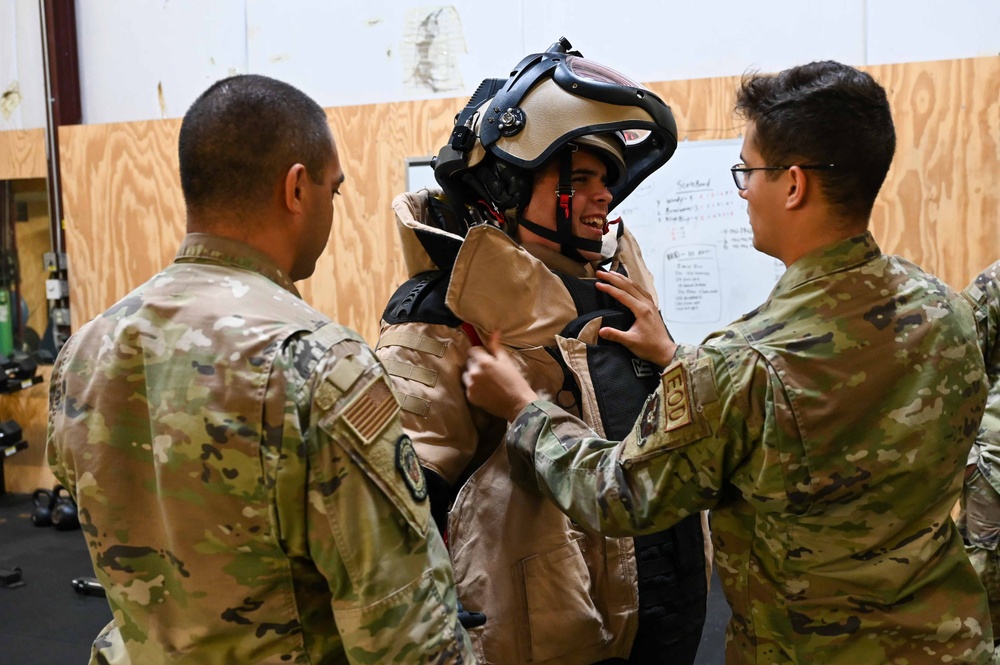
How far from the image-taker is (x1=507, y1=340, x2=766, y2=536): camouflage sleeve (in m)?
1.23

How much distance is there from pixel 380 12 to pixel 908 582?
3.90 meters

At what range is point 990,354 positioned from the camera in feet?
6.38

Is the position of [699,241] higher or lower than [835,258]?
lower

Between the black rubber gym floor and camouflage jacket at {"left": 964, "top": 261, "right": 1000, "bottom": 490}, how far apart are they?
1.24 meters

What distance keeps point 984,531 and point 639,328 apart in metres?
1.04

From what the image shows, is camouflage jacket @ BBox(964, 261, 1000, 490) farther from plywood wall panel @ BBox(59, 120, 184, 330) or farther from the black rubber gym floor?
plywood wall panel @ BBox(59, 120, 184, 330)

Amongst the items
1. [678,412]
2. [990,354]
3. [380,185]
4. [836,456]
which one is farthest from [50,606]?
[990,354]

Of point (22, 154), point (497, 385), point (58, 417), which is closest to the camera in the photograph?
point (58, 417)

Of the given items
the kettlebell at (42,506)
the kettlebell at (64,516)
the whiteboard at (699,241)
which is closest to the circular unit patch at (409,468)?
the whiteboard at (699,241)

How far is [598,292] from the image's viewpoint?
1.68 metres

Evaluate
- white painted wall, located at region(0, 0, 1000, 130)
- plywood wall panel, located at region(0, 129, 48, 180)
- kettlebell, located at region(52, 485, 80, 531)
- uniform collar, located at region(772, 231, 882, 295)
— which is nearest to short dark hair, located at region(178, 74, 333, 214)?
uniform collar, located at region(772, 231, 882, 295)

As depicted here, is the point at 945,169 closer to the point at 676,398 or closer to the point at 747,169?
the point at 747,169

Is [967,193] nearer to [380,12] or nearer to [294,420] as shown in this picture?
[380,12]

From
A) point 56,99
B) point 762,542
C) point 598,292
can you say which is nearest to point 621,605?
point 762,542
